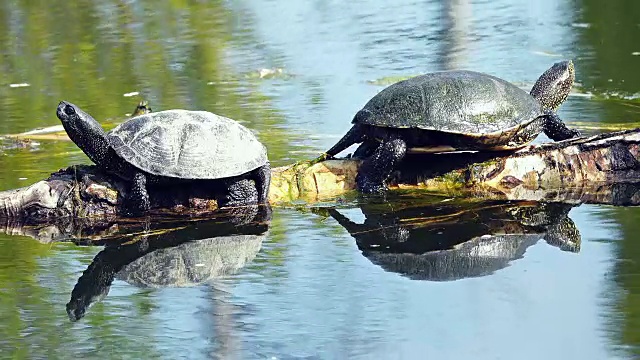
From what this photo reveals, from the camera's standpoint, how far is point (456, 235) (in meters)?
6.86

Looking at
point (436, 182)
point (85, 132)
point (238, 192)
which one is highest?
point (85, 132)

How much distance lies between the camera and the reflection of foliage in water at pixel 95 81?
5781 mm

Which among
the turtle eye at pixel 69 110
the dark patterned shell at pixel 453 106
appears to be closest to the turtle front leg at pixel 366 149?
the dark patterned shell at pixel 453 106

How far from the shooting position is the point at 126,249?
690cm

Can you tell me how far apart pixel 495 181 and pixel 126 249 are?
263 centimetres

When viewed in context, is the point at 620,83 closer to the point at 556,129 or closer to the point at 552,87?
the point at 552,87

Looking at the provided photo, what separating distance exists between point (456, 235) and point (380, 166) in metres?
1.07

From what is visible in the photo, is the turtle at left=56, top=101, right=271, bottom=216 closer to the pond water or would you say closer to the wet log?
the wet log

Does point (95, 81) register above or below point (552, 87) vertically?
below

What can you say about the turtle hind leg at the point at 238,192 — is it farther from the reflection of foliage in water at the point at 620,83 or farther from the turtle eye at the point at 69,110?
the reflection of foliage in water at the point at 620,83

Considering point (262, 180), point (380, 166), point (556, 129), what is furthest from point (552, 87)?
point (262, 180)

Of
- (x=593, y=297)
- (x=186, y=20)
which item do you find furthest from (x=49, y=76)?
(x=593, y=297)

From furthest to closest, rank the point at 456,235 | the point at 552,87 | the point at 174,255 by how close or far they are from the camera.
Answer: the point at 552,87, the point at 456,235, the point at 174,255

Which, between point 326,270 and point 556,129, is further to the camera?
point 556,129
